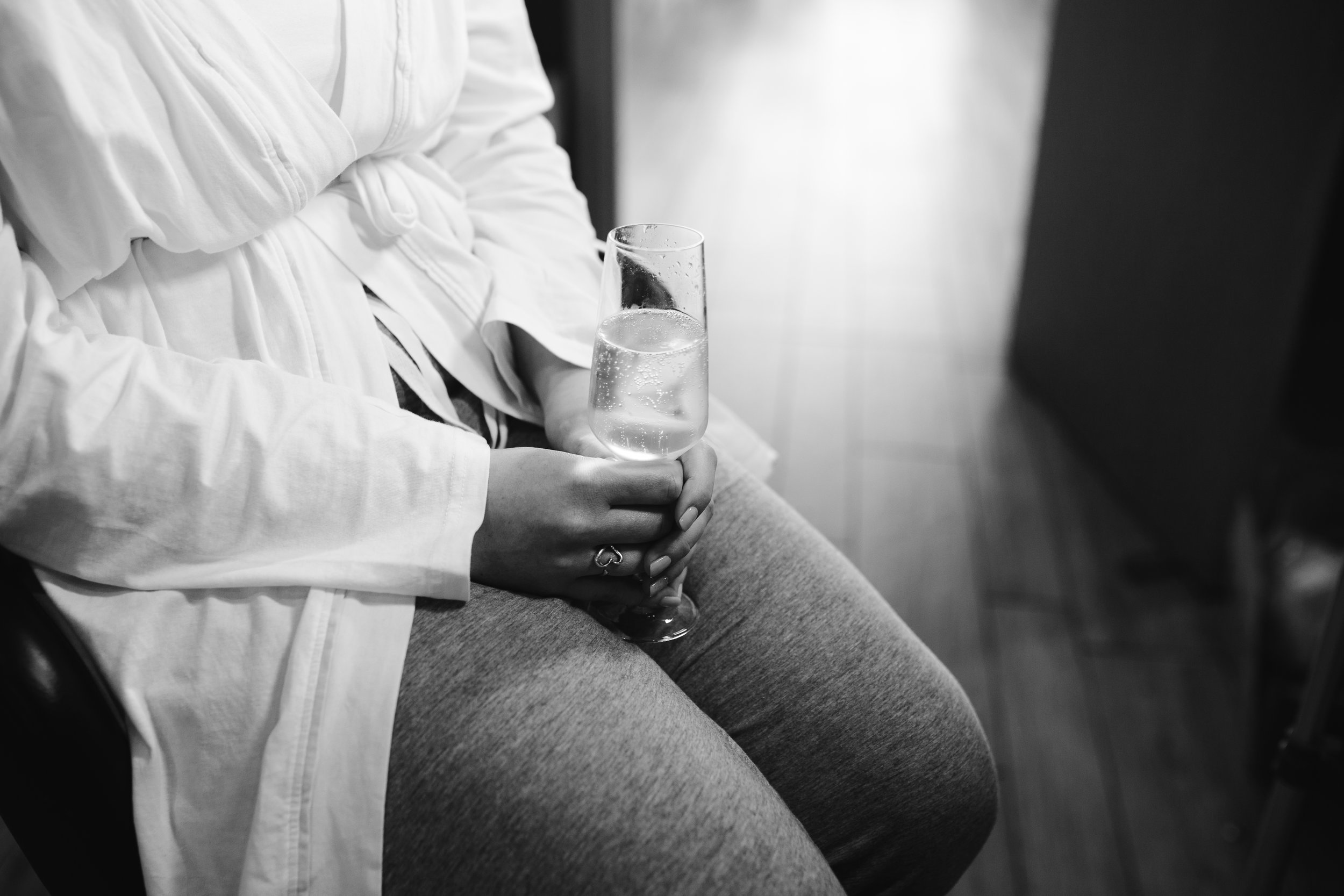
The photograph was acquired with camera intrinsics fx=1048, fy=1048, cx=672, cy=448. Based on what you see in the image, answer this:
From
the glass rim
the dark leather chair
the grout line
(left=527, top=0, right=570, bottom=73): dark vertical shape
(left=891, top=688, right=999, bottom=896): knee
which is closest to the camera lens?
the dark leather chair

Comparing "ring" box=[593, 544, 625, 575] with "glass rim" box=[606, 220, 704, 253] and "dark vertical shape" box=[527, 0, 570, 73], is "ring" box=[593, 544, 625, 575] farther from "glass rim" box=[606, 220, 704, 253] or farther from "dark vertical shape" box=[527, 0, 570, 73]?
"dark vertical shape" box=[527, 0, 570, 73]

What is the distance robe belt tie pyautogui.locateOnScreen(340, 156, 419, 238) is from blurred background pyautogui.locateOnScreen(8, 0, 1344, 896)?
873 mm

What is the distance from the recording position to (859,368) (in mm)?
2197

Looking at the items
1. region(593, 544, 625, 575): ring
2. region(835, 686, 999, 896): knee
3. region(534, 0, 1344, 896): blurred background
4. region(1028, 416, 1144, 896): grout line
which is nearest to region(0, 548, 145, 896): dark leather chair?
region(593, 544, 625, 575): ring

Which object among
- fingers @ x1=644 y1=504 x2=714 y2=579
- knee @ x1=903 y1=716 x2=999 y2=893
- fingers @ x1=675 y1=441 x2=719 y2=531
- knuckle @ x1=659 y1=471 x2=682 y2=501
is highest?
knuckle @ x1=659 y1=471 x2=682 y2=501

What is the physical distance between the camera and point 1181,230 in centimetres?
160

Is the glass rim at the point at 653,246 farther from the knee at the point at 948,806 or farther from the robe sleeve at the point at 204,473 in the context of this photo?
the knee at the point at 948,806

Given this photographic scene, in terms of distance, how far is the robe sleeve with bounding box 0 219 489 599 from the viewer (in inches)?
24.0

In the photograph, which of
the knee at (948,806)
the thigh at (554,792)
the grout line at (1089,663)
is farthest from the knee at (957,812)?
the grout line at (1089,663)

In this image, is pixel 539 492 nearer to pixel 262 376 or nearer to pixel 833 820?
pixel 262 376

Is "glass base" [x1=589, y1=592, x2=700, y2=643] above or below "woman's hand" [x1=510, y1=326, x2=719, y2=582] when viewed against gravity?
below

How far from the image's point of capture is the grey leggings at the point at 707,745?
615 millimetres

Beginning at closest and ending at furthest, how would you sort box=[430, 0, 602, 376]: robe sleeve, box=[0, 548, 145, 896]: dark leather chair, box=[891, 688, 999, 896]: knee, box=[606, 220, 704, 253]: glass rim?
box=[0, 548, 145, 896]: dark leather chair, box=[606, 220, 704, 253]: glass rim, box=[891, 688, 999, 896]: knee, box=[430, 0, 602, 376]: robe sleeve

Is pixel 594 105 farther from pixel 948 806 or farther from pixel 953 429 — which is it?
pixel 948 806
